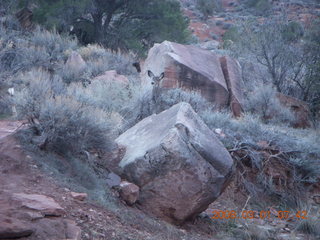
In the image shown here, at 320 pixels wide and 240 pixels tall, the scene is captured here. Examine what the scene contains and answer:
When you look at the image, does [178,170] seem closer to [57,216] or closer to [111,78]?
[57,216]

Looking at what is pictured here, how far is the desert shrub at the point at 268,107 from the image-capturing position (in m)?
11.0

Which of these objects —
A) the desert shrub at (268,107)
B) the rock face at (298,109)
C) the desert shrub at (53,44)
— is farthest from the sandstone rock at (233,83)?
the desert shrub at (53,44)

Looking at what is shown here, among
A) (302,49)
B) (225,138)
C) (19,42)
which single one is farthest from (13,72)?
(302,49)

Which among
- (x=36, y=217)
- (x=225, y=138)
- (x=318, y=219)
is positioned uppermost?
(x=36, y=217)

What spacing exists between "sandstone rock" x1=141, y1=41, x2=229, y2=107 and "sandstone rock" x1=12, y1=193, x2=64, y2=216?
6.18 metres

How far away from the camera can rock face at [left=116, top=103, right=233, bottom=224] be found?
4.99m

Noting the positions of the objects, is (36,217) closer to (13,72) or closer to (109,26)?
(13,72)

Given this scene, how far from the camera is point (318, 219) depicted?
631cm

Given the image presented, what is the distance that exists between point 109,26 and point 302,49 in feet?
26.5

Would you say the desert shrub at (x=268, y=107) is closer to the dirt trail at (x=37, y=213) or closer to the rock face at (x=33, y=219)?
the dirt trail at (x=37, y=213)

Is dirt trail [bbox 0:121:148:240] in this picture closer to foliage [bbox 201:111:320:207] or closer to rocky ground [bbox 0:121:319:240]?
rocky ground [bbox 0:121:319:240]

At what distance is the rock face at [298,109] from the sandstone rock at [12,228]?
30.7 ft
